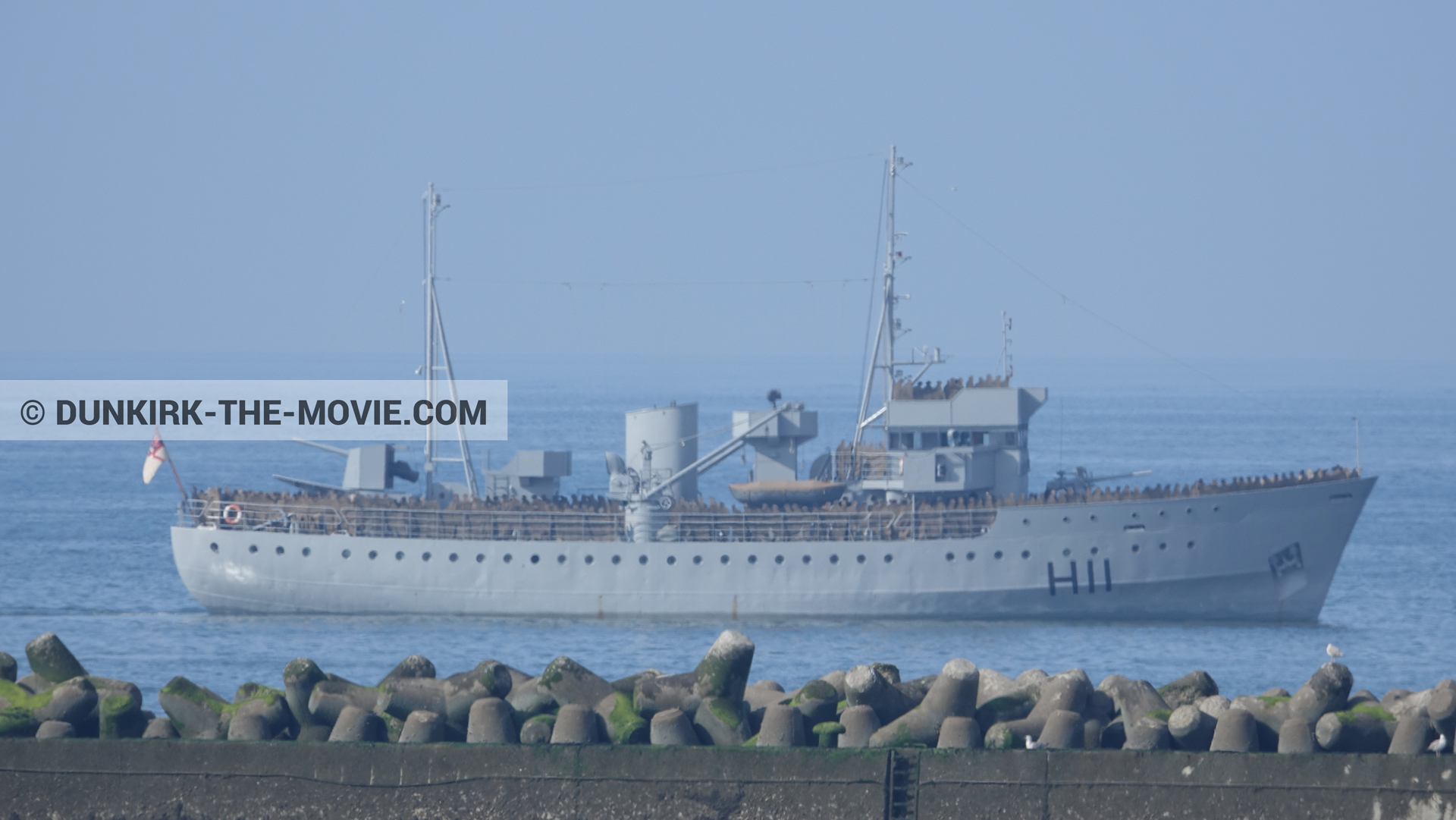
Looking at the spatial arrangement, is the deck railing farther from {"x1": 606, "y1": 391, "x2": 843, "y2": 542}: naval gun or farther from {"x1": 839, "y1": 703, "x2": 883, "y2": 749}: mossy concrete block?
{"x1": 839, "y1": 703, "x2": 883, "y2": 749}: mossy concrete block

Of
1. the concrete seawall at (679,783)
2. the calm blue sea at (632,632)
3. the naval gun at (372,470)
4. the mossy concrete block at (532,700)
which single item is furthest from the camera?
the naval gun at (372,470)

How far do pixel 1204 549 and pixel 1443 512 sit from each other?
112 feet

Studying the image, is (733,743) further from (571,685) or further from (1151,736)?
(1151,736)

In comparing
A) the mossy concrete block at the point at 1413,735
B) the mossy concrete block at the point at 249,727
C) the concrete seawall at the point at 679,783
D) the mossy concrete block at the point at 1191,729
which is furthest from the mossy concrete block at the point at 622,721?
the mossy concrete block at the point at 1413,735

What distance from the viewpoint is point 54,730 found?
13461 millimetres

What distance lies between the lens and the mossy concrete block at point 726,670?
1344 cm

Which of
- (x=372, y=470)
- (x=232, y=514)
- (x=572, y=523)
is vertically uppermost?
(x=372, y=470)

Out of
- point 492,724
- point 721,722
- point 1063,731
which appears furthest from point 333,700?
point 1063,731

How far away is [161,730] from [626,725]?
11.6 feet

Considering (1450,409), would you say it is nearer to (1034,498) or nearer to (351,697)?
(1034,498)

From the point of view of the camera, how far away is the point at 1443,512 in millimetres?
67125

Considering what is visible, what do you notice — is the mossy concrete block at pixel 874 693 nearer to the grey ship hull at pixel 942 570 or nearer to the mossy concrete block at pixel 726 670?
the mossy concrete block at pixel 726 670

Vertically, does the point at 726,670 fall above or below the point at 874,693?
above

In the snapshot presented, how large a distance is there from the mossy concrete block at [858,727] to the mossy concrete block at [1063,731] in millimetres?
1177
